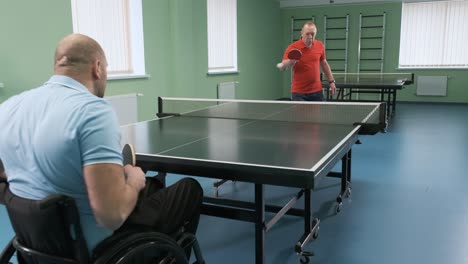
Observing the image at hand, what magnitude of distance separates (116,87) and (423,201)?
3.91m

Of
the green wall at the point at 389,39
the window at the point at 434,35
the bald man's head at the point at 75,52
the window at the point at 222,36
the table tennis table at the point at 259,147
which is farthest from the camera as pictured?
the green wall at the point at 389,39

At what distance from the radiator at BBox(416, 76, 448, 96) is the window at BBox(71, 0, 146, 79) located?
718 cm

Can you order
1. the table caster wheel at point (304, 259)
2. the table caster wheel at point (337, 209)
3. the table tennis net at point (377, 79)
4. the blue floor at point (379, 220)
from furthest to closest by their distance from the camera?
the table tennis net at point (377, 79)
the table caster wheel at point (337, 209)
the blue floor at point (379, 220)
the table caster wheel at point (304, 259)

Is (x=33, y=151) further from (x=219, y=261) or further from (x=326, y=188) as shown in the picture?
(x=326, y=188)

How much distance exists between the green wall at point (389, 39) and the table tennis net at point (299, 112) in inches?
292

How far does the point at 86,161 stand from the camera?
1.22 metres

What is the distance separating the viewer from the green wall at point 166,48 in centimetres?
414

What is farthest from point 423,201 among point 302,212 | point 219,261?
point 219,261

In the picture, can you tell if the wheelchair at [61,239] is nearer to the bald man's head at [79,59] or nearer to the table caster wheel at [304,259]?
the bald man's head at [79,59]

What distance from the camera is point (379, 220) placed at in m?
3.07

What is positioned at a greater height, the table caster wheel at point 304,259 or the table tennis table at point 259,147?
the table tennis table at point 259,147

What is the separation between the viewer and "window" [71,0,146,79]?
5082mm

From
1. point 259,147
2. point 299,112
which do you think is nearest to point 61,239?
point 259,147

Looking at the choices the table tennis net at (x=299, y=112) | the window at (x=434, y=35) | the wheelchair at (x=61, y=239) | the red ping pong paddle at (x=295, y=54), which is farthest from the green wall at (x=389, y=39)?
the wheelchair at (x=61, y=239)
